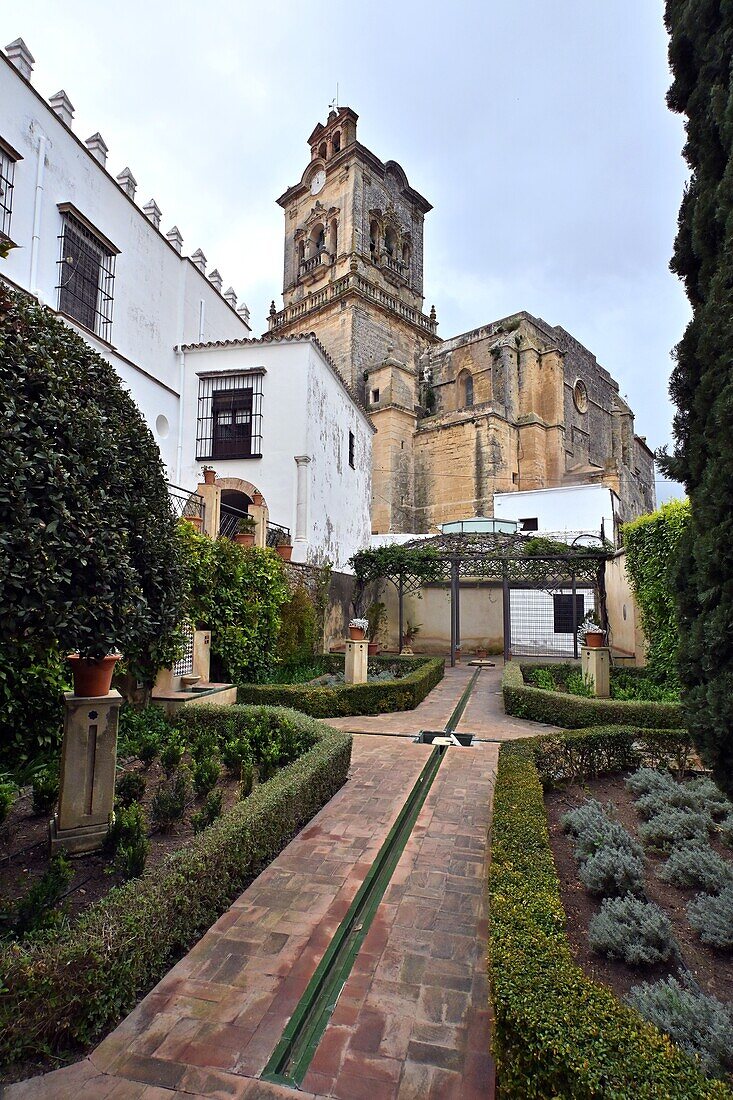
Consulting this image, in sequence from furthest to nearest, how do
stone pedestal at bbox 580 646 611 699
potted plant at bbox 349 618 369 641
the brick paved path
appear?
potted plant at bbox 349 618 369 641 → stone pedestal at bbox 580 646 611 699 → the brick paved path

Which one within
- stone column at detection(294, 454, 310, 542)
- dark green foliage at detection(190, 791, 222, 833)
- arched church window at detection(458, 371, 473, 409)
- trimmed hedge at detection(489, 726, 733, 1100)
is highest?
arched church window at detection(458, 371, 473, 409)

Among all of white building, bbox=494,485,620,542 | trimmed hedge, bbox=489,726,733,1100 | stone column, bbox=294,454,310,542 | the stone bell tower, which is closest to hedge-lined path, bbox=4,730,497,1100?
trimmed hedge, bbox=489,726,733,1100

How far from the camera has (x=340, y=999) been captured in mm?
2422

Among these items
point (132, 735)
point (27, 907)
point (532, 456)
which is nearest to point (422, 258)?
point (532, 456)

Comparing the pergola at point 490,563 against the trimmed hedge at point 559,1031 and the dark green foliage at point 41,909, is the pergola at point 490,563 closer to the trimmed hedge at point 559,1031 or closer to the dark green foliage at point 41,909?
the trimmed hedge at point 559,1031

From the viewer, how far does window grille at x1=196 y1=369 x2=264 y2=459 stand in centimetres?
1334

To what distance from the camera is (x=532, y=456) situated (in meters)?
26.3

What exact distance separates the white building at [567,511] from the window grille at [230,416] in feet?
38.4

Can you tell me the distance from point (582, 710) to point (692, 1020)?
17.6 ft

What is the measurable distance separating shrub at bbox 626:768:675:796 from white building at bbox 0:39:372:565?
8.98 meters

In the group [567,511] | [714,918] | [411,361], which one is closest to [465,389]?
[411,361]

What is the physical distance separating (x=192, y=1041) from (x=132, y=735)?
163 inches

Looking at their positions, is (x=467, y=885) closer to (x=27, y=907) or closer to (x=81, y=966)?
(x=81, y=966)

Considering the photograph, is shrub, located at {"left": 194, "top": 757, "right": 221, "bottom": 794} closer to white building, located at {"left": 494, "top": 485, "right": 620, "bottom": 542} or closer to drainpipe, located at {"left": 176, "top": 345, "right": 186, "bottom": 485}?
drainpipe, located at {"left": 176, "top": 345, "right": 186, "bottom": 485}
